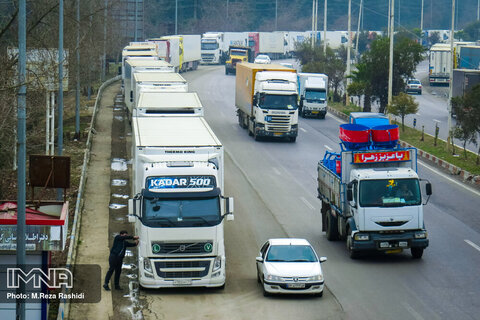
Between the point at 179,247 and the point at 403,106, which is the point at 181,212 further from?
the point at 403,106

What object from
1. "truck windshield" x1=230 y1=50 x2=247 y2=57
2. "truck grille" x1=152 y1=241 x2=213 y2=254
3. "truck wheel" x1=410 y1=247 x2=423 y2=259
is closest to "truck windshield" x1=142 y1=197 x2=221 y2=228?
"truck grille" x1=152 y1=241 x2=213 y2=254

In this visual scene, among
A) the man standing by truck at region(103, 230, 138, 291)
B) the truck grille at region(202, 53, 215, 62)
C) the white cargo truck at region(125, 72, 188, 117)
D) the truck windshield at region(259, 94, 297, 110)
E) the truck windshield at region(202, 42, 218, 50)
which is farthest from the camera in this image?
the truck grille at region(202, 53, 215, 62)

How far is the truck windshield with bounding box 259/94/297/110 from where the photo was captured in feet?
153

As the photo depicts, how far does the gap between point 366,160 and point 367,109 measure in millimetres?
34585

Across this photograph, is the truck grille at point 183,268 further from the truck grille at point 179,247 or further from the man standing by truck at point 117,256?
the man standing by truck at point 117,256

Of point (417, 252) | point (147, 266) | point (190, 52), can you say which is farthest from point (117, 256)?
point (190, 52)

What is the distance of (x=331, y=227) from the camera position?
1062 inches

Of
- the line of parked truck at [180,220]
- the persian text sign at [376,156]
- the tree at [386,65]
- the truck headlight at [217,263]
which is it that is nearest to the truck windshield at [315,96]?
the tree at [386,65]

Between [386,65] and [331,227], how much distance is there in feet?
104

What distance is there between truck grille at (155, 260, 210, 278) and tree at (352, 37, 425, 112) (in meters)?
38.0

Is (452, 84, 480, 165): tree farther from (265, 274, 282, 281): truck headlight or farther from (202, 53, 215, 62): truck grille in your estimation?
(202, 53, 215, 62): truck grille

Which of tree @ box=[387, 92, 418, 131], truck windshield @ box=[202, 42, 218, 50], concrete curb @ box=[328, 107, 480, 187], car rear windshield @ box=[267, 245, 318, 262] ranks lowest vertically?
car rear windshield @ box=[267, 245, 318, 262]

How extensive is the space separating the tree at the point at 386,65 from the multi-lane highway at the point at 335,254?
1285cm

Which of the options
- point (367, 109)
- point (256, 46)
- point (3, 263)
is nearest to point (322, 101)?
point (367, 109)
